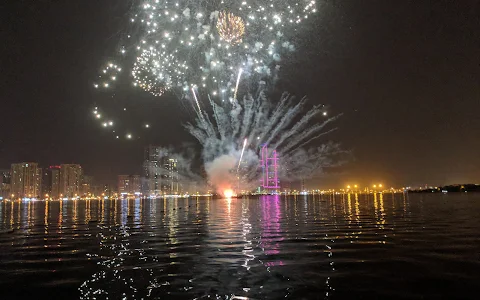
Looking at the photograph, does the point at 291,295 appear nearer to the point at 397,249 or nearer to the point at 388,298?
the point at 388,298

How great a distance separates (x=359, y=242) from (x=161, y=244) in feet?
34.9

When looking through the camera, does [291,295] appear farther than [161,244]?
No

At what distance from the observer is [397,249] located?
16.9 meters

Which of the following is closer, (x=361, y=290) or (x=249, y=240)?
(x=361, y=290)

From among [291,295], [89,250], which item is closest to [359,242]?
[291,295]

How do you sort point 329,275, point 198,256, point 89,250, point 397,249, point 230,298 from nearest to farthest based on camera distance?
point 230,298 → point 329,275 → point 198,256 → point 397,249 → point 89,250

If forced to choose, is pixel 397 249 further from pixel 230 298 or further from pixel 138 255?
pixel 138 255

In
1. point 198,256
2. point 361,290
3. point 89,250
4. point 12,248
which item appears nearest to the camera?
point 361,290

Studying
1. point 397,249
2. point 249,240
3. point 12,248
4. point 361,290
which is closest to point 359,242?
point 397,249

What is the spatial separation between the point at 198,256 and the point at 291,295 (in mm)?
7064

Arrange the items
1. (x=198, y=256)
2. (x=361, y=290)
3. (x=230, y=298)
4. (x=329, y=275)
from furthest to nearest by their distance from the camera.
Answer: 1. (x=198, y=256)
2. (x=329, y=275)
3. (x=361, y=290)
4. (x=230, y=298)

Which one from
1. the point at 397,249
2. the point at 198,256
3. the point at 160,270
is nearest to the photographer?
the point at 160,270

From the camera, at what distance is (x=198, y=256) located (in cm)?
1589

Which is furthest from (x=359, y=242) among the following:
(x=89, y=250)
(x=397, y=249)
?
(x=89, y=250)
